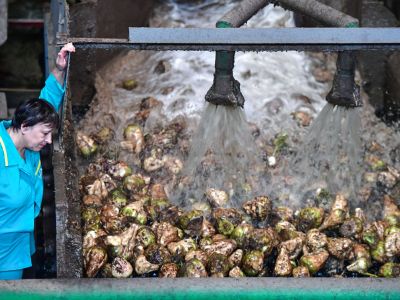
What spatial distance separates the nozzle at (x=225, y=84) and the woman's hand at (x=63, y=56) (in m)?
1.09

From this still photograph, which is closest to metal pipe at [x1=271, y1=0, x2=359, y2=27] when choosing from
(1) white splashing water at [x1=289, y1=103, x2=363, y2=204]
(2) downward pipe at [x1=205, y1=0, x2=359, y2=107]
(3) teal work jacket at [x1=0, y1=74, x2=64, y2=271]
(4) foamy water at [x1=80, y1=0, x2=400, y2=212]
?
(2) downward pipe at [x1=205, y1=0, x2=359, y2=107]

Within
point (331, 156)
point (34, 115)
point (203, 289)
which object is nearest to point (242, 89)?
point (331, 156)

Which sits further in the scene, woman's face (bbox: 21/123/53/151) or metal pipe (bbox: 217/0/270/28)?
metal pipe (bbox: 217/0/270/28)

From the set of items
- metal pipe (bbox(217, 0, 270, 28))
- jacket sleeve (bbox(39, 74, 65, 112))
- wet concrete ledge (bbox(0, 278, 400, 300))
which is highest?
metal pipe (bbox(217, 0, 270, 28))

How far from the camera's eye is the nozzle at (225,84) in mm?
5074

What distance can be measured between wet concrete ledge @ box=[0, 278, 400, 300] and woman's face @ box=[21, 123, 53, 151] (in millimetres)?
793

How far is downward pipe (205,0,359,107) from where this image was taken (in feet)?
16.6

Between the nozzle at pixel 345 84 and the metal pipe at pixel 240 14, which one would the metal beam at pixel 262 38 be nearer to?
the metal pipe at pixel 240 14

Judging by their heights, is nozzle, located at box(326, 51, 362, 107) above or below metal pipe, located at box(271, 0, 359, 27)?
below

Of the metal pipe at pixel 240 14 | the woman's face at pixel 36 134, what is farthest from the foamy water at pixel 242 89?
the woman's face at pixel 36 134

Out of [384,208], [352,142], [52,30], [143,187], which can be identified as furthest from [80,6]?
[384,208]

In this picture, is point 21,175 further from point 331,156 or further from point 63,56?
point 331,156

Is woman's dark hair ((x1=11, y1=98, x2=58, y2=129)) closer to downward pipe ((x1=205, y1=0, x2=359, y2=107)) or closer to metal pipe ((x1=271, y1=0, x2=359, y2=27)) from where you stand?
downward pipe ((x1=205, y1=0, x2=359, y2=107))

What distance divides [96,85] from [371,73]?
8.72ft
